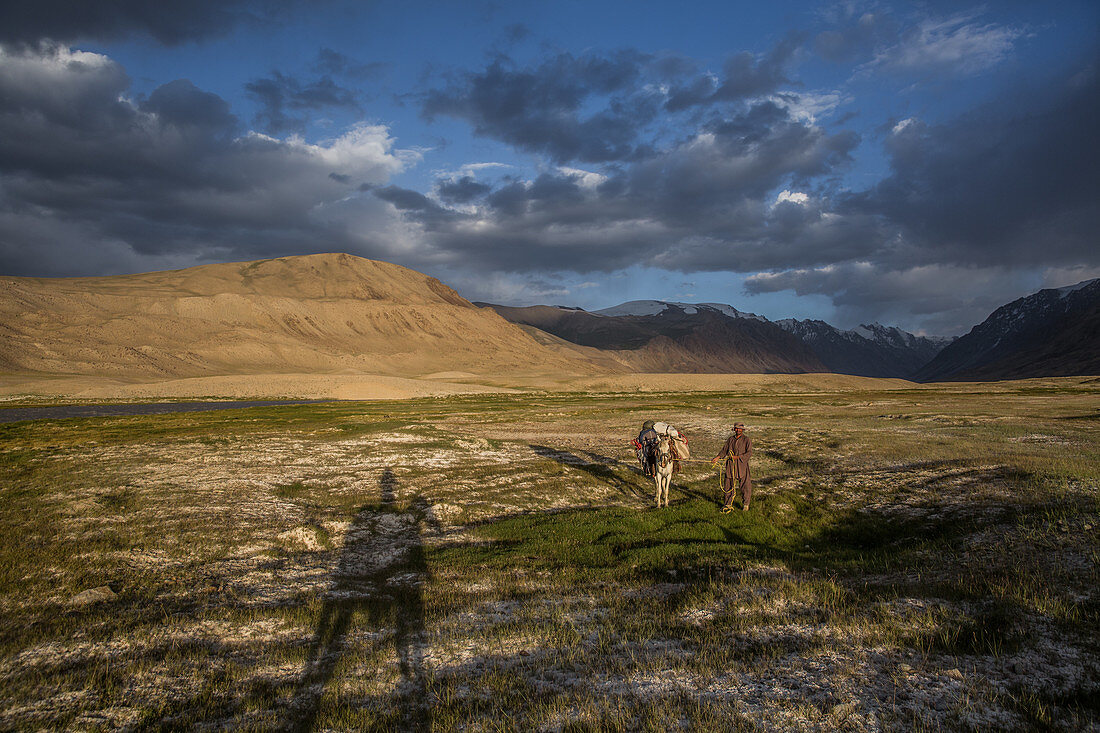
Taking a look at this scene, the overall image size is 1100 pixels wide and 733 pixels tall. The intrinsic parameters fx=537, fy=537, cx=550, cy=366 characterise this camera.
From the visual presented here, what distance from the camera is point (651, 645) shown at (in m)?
8.16

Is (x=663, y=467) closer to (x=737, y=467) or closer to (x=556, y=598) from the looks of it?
(x=737, y=467)

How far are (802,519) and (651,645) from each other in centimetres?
1121

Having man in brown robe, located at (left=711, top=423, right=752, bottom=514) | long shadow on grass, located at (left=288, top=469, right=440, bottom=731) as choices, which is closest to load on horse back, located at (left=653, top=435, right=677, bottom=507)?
man in brown robe, located at (left=711, top=423, right=752, bottom=514)

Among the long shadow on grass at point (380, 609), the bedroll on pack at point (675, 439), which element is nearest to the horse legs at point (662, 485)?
the bedroll on pack at point (675, 439)

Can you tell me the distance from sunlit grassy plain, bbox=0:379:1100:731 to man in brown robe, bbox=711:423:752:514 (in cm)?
64

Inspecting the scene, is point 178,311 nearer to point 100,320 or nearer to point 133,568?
point 100,320

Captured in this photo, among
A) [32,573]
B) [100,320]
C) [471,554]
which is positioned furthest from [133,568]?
[100,320]

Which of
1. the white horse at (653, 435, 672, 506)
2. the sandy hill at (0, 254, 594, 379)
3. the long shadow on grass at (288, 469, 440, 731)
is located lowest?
the long shadow on grass at (288, 469, 440, 731)

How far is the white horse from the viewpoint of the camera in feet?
59.7

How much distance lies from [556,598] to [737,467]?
29.5 ft

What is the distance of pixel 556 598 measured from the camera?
10477 mm

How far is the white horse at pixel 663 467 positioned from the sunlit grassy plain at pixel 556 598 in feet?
2.86

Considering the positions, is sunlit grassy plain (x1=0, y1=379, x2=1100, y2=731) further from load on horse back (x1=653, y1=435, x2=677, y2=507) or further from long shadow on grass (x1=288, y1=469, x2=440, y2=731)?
load on horse back (x1=653, y1=435, x2=677, y2=507)

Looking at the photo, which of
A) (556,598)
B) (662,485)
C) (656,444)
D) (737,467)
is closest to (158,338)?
(656,444)
